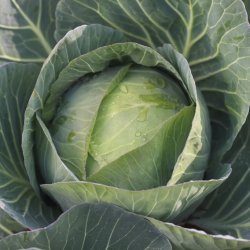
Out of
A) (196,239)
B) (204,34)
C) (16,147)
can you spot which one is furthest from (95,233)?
(204,34)

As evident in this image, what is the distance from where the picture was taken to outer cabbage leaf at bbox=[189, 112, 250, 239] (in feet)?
4.83

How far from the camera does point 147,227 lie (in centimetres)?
125

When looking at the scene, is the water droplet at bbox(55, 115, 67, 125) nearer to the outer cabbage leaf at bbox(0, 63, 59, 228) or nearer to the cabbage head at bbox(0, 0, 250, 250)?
the cabbage head at bbox(0, 0, 250, 250)

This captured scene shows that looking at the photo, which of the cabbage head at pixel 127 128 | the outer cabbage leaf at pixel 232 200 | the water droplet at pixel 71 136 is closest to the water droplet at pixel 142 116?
the cabbage head at pixel 127 128

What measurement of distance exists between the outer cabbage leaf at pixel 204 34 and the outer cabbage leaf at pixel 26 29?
0.09 meters

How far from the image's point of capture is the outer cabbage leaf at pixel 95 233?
123cm

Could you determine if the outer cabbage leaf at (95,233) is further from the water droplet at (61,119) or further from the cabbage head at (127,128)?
the water droplet at (61,119)

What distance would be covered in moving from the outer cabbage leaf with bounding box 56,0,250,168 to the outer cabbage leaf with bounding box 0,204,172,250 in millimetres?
313

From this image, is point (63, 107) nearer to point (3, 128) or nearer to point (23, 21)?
point (3, 128)

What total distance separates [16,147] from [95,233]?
13.4 inches

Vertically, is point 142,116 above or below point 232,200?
above

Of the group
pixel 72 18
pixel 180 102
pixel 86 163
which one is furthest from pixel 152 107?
pixel 72 18

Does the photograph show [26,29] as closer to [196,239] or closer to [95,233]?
[95,233]

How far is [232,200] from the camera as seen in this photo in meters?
1.51
